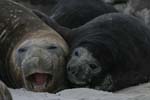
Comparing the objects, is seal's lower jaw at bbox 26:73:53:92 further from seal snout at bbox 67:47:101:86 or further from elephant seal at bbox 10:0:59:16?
elephant seal at bbox 10:0:59:16

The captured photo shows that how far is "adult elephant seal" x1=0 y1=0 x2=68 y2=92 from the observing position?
619 centimetres

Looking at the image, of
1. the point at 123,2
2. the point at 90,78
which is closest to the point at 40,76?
the point at 90,78

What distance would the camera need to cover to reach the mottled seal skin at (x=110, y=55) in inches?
253

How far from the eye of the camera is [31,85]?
621 cm

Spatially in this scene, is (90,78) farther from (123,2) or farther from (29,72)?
(123,2)

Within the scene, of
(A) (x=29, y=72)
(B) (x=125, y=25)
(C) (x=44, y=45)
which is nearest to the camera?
(A) (x=29, y=72)

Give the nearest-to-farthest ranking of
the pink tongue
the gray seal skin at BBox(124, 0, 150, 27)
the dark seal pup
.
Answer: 1. the pink tongue
2. the dark seal pup
3. the gray seal skin at BBox(124, 0, 150, 27)

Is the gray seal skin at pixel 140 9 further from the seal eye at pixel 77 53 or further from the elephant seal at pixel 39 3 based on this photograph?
the seal eye at pixel 77 53

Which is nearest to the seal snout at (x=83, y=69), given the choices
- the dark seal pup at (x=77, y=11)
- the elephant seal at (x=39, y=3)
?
the dark seal pup at (x=77, y=11)

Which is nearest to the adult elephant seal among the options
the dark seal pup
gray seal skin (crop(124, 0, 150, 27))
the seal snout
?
the seal snout

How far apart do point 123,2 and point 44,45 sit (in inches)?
249

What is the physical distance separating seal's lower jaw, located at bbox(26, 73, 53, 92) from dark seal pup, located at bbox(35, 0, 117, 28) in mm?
2495

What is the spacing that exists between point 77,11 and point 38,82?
2.93 metres

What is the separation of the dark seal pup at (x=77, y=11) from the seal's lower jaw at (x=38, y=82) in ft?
8.19
